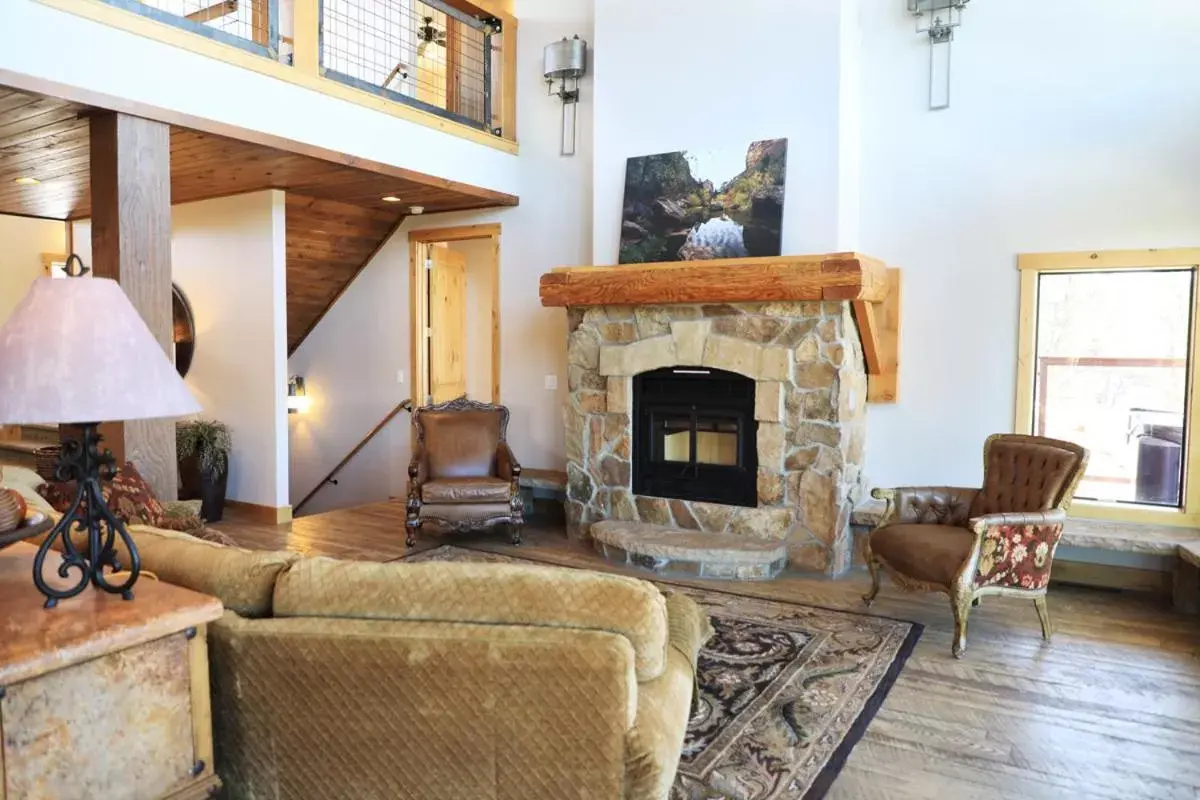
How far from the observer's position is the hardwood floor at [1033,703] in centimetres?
259

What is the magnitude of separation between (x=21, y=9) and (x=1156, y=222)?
5.56 metres

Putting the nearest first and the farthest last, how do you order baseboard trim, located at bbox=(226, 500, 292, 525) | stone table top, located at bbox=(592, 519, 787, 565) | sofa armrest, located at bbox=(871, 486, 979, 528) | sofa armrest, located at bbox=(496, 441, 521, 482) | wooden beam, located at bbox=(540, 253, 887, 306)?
sofa armrest, located at bbox=(871, 486, 979, 528) → wooden beam, located at bbox=(540, 253, 887, 306) → stone table top, located at bbox=(592, 519, 787, 565) → sofa armrest, located at bbox=(496, 441, 521, 482) → baseboard trim, located at bbox=(226, 500, 292, 525)

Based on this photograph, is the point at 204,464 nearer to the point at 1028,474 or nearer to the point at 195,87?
the point at 195,87

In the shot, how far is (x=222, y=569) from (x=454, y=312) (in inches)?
230

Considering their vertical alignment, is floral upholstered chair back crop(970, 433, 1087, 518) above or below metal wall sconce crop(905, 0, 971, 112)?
below

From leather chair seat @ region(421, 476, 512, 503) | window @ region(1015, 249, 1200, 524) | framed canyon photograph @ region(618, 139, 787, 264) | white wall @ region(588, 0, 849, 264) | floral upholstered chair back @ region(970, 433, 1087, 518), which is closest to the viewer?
floral upholstered chair back @ region(970, 433, 1087, 518)

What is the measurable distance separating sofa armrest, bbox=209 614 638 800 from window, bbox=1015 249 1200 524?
160 inches

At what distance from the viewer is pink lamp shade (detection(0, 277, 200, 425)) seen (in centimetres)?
148

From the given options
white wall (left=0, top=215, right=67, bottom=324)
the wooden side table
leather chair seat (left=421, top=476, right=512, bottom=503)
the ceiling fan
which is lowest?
leather chair seat (left=421, top=476, right=512, bottom=503)

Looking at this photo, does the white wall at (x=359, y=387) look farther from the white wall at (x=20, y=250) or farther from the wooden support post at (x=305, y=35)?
the white wall at (x=20, y=250)

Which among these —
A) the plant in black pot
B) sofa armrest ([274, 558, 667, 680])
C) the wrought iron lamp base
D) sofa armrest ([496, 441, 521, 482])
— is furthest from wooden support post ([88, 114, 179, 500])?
sofa armrest ([274, 558, 667, 680])

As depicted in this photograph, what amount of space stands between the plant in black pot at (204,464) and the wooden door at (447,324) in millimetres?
1768

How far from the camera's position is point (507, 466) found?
5758mm

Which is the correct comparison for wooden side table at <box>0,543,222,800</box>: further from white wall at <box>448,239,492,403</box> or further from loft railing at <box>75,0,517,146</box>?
white wall at <box>448,239,492,403</box>
